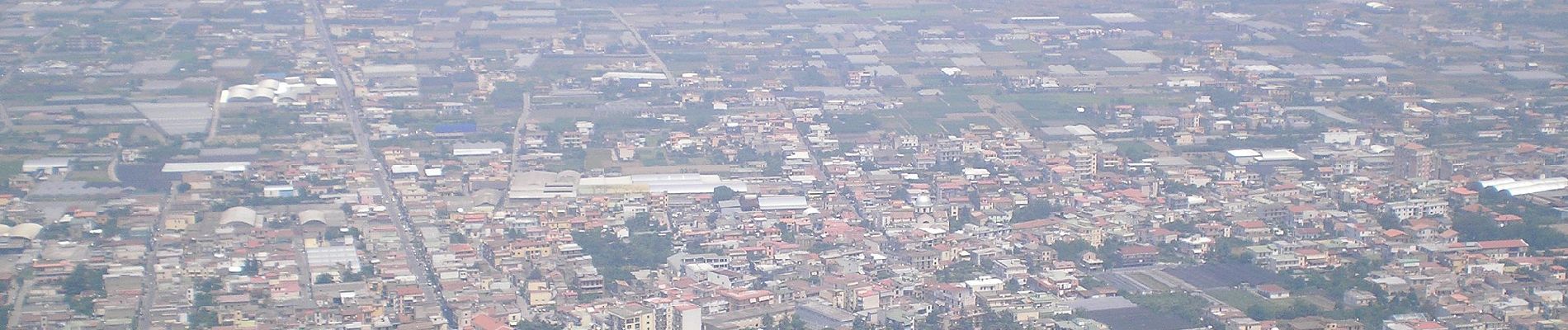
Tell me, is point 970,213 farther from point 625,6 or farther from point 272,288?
point 625,6

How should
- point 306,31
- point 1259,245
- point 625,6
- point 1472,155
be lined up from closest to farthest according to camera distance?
point 1259,245 → point 1472,155 → point 306,31 → point 625,6

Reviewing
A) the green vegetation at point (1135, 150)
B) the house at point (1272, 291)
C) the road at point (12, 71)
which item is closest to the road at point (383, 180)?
the road at point (12, 71)

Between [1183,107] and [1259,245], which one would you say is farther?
[1183,107]

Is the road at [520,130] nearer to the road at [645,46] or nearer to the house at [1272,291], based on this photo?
the road at [645,46]

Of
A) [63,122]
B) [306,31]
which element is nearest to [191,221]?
[63,122]

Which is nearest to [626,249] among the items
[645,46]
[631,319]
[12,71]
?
[631,319]
